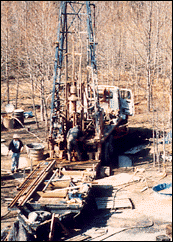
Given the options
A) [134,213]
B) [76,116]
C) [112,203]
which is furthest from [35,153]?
[134,213]

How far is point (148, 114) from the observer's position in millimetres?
23422

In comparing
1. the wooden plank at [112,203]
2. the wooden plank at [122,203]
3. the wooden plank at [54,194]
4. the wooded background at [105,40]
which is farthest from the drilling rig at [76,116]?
the wooden plank at [54,194]

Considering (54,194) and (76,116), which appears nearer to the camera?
(54,194)

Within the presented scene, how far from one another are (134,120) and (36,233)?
1588cm

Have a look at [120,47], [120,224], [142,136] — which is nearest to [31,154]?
[120,224]

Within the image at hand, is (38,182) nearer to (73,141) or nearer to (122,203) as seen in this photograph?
(73,141)

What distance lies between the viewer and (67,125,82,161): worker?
11773 millimetres

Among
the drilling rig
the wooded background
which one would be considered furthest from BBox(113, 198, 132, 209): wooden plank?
the wooded background

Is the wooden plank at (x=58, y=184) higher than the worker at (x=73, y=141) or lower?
lower

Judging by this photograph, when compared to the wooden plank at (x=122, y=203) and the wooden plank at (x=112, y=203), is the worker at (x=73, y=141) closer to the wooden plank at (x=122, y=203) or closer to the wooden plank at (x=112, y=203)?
the wooden plank at (x=112, y=203)

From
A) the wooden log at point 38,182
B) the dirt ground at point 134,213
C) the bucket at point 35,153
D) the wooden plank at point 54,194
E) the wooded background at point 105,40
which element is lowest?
the dirt ground at point 134,213

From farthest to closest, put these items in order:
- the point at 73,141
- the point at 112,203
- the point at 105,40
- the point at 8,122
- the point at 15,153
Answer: the point at 105,40
the point at 8,122
the point at 15,153
the point at 73,141
the point at 112,203

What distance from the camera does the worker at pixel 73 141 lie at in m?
11.8

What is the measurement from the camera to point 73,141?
38.6 feet
